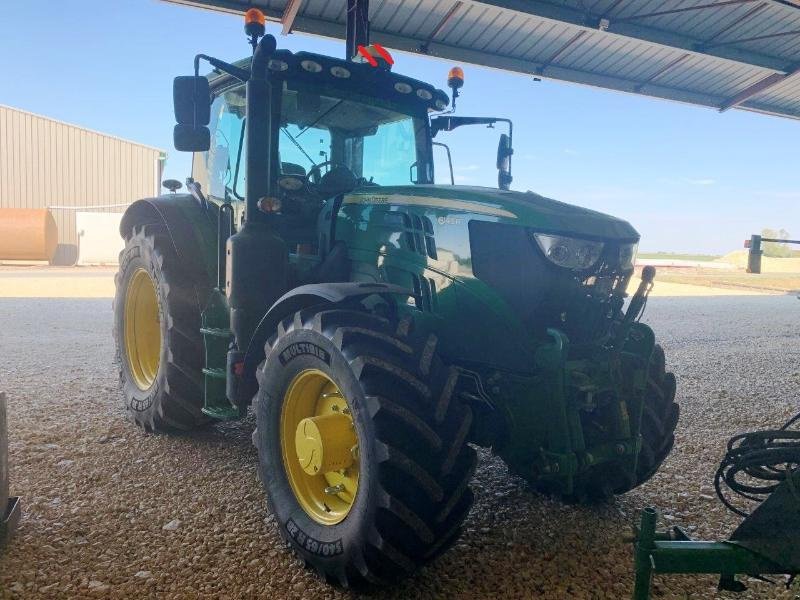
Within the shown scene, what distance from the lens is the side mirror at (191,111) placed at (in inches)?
140

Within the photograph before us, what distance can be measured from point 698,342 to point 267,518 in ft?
26.6

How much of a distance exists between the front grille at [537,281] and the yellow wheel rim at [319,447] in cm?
88

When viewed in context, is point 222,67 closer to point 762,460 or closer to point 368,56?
point 368,56

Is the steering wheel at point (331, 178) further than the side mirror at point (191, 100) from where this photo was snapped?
Yes

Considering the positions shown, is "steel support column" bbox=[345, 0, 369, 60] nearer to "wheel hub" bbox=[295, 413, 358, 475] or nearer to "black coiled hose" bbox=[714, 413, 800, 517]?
"wheel hub" bbox=[295, 413, 358, 475]

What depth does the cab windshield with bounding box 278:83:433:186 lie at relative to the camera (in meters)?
3.78

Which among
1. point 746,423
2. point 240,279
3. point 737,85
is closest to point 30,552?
point 240,279

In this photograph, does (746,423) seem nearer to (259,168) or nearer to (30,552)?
(259,168)

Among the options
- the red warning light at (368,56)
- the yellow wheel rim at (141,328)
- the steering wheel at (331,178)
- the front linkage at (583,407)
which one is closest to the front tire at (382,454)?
the front linkage at (583,407)

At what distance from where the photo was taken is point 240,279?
137 inches

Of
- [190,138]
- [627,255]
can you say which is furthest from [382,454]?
[190,138]

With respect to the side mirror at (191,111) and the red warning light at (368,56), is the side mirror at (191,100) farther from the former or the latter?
the red warning light at (368,56)

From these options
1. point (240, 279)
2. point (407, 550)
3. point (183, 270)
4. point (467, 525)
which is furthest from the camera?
point (183, 270)

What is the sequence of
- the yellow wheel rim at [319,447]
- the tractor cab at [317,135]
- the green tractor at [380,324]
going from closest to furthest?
the green tractor at [380,324], the yellow wheel rim at [319,447], the tractor cab at [317,135]
